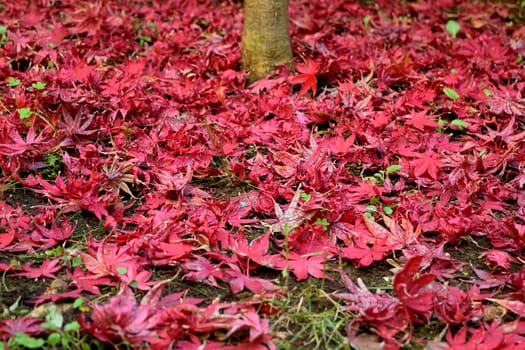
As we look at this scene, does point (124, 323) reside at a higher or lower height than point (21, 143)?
lower

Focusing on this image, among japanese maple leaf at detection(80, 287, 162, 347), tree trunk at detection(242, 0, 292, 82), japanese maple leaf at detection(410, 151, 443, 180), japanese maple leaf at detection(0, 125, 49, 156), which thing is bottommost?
japanese maple leaf at detection(80, 287, 162, 347)

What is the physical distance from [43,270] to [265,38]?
5.69ft

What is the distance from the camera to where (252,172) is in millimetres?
2451

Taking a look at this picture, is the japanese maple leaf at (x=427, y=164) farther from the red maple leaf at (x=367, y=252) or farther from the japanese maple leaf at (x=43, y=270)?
the japanese maple leaf at (x=43, y=270)

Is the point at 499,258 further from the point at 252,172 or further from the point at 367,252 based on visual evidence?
the point at 252,172

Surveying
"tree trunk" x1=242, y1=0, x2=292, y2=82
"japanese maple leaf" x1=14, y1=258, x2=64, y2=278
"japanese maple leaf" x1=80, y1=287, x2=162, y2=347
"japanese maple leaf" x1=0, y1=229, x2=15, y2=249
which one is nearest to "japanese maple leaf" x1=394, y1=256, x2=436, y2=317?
"japanese maple leaf" x1=80, y1=287, x2=162, y2=347

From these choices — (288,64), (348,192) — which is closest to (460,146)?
(348,192)

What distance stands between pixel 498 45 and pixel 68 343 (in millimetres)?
2802

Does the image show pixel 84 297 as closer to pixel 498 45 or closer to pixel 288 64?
pixel 288 64

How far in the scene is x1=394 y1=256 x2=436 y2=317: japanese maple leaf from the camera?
178 cm

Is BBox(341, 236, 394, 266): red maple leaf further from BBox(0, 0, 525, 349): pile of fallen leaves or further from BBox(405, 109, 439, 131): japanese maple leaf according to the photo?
BBox(405, 109, 439, 131): japanese maple leaf

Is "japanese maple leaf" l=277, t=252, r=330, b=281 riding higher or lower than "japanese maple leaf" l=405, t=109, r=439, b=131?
lower

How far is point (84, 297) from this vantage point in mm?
1856

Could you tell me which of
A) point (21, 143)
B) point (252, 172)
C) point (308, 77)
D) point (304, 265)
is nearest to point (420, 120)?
point (308, 77)
